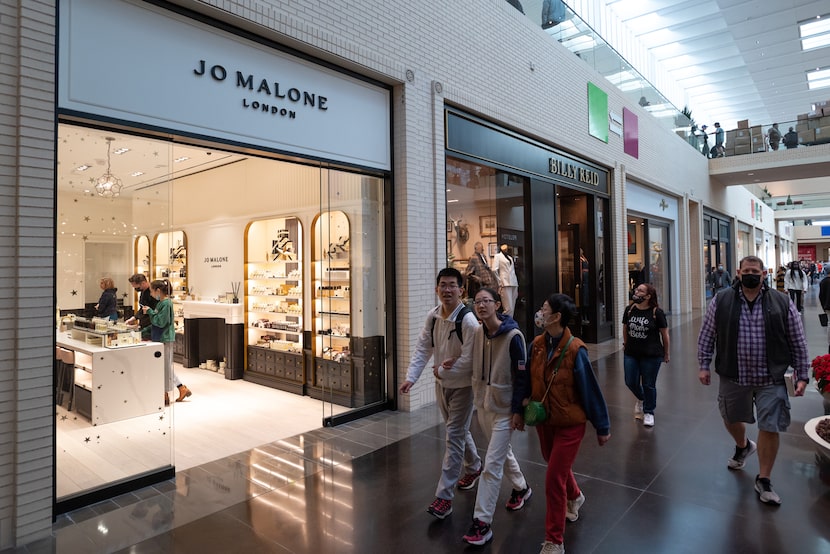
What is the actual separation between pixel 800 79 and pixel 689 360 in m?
17.4

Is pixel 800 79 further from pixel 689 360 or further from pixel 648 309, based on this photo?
pixel 648 309

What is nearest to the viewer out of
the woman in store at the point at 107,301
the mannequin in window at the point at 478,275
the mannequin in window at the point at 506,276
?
the woman in store at the point at 107,301

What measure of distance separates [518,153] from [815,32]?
13.9m

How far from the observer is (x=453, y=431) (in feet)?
11.3

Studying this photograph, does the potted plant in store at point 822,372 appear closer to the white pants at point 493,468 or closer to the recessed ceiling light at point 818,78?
the white pants at point 493,468

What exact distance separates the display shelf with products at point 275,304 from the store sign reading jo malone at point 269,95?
2949 mm

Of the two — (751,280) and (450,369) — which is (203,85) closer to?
(450,369)

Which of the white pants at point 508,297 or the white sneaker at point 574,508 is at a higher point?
the white pants at point 508,297

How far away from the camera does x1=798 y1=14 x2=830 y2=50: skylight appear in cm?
1447

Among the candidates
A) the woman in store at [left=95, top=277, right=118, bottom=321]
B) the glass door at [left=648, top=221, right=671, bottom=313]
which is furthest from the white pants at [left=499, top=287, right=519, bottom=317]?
the glass door at [left=648, top=221, right=671, bottom=313]

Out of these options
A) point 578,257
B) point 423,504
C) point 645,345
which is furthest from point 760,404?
point 578,257

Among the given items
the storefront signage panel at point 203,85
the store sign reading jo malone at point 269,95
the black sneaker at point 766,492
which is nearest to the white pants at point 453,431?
the black sneaker at point 766,492

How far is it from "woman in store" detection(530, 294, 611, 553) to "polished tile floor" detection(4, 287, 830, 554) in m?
0.36

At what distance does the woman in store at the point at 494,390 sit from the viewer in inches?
116
